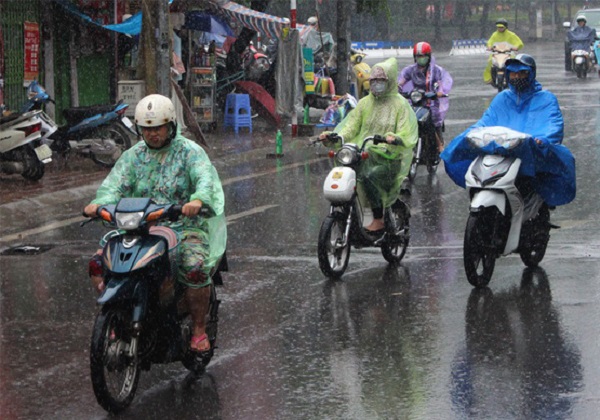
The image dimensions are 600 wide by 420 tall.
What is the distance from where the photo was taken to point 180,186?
6.79 m

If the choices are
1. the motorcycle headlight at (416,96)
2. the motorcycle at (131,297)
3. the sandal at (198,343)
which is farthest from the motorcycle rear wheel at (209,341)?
the motorcycle headlight at (416,96)

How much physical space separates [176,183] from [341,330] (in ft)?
6.03

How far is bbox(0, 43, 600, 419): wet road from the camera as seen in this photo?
21.1 ft

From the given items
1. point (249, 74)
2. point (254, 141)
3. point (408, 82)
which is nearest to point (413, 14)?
Result: point (249, 74)

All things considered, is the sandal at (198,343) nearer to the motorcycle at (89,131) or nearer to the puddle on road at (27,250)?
the puddle on road at (27,250)

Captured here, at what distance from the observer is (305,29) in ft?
99.7

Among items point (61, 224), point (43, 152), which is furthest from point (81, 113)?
point (61, 224)

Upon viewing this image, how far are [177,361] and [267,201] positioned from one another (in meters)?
7.28

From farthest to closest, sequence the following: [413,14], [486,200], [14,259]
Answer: [413,14]
[14,259]
[486,200]

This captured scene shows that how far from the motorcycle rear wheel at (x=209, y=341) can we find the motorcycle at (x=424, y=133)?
358 inches

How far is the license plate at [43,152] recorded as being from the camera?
1562cm

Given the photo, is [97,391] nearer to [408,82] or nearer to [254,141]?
[408,82]

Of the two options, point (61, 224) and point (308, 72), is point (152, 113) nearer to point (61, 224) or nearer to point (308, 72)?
point (61, 224)

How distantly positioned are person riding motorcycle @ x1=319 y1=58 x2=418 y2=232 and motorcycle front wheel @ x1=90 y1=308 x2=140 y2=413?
4191 mm
